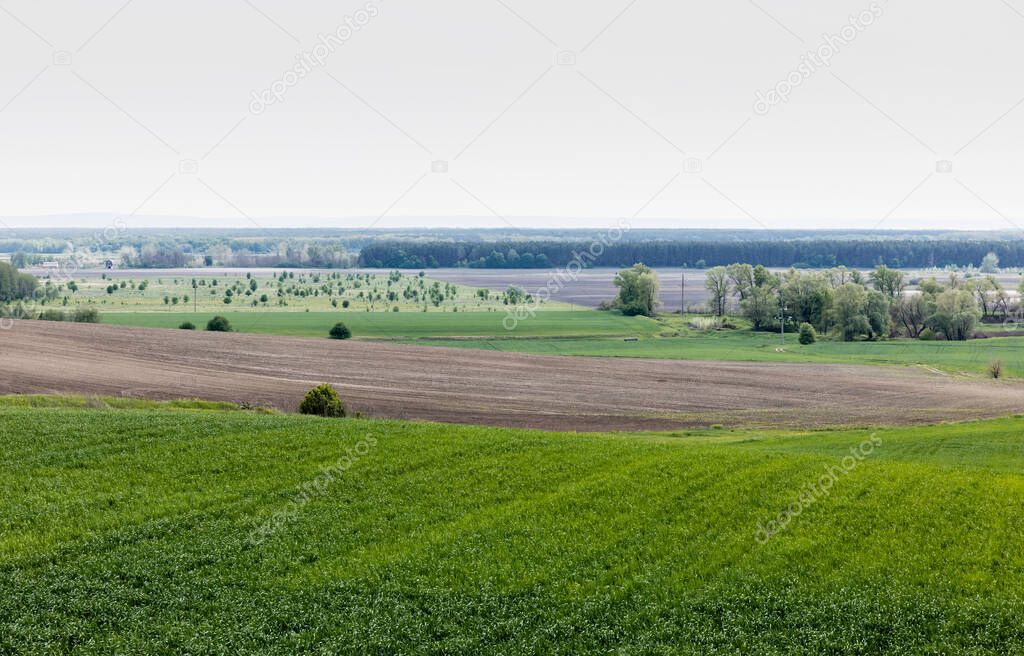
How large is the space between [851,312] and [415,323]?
4344 centimetres

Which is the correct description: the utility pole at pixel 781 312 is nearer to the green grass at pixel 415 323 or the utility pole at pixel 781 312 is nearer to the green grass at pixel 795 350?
the green grass at pixel 795 350

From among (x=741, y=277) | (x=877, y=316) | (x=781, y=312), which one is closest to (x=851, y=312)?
(x=877, y=316)

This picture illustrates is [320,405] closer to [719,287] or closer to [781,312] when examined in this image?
[781,312]

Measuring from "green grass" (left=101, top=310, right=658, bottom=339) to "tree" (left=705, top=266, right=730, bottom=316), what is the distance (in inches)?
510

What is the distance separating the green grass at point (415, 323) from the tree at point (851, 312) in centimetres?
1828

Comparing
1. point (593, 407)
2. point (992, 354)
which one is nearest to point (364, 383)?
point (593, 407)

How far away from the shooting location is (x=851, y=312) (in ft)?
304

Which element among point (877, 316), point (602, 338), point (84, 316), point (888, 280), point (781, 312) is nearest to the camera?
point (84, 316)

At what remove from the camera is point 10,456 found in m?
22.6

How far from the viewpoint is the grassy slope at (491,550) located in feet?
47.8

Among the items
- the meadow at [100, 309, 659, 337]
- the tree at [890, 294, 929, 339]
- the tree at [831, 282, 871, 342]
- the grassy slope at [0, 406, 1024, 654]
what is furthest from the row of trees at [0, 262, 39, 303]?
the tree at [890, 294, 929, 339]

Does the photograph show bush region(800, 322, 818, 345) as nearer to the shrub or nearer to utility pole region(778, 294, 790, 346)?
utility pole region(778, 294, 790, 346)

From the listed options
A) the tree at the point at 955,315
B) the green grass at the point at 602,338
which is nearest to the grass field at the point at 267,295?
the green grass at the point at 602,338

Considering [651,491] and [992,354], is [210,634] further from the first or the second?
[992,354]
